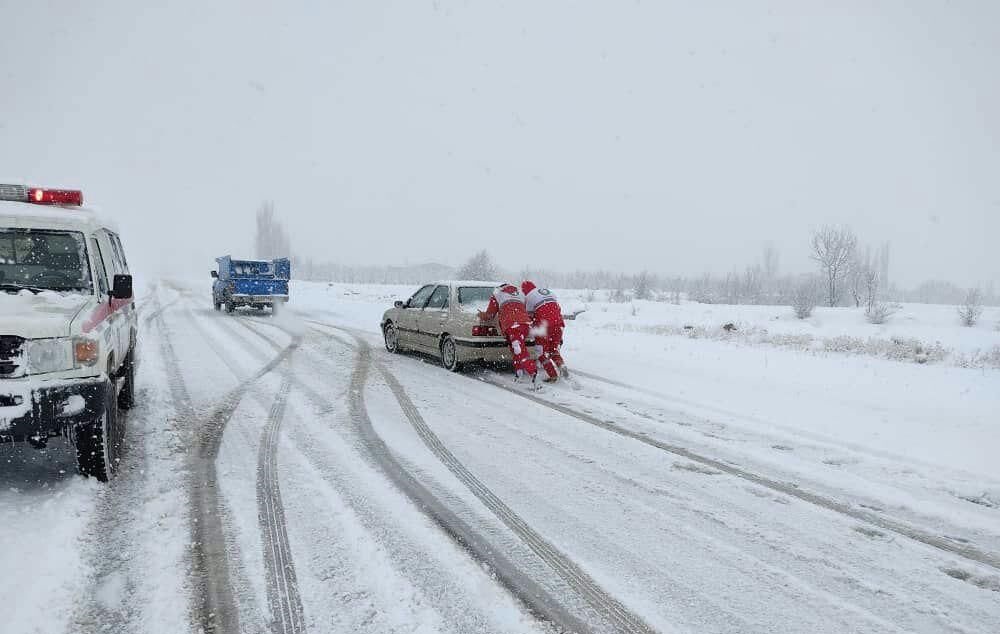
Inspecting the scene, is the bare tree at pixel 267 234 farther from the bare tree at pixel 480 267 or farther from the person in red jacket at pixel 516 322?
the person in red jacket at pixel 516 322

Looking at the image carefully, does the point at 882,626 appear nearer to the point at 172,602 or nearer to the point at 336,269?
the point at 172,602

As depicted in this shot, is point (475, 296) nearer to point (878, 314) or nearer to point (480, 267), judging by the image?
point (878, 314)

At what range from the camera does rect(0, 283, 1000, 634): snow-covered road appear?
9.09ft

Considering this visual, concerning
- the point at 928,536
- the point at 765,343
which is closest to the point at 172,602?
the point at 928,536

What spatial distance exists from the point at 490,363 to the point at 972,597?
27.0 feet

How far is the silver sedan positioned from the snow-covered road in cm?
283

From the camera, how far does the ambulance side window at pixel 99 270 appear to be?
502 centimetres

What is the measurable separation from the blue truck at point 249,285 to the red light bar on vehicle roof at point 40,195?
16.6 metres

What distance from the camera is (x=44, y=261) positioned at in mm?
4848

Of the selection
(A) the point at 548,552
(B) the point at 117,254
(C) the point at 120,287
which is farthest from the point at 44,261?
(A) the point at 548,552

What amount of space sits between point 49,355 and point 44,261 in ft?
4.86

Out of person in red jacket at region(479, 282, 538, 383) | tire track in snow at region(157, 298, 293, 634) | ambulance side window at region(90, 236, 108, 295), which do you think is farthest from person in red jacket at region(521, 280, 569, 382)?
ambulance side window at region(90, 236, 108, 295)

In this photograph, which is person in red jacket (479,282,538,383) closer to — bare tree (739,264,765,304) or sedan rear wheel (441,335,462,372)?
sedan rear wheel (441,335,462,372)

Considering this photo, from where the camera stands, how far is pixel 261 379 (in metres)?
8.69
